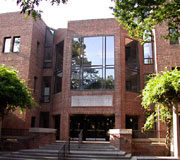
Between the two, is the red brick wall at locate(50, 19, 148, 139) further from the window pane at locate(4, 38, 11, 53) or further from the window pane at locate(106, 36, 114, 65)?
the window pane at locate(4, 38, 11, 53)

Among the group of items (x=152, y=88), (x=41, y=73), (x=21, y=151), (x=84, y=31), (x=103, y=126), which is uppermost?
(x=84, y=31)

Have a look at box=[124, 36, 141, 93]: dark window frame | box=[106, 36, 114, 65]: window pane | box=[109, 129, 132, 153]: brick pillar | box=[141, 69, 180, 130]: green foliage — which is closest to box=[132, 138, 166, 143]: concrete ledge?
box=[109, 129, 132, 153]: brick pillar

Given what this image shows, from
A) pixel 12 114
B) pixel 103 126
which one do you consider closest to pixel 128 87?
pixel 103 126

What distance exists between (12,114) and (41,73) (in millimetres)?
4830

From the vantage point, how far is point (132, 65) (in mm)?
19188

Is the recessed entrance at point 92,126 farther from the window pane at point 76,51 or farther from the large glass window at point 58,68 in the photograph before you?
the window pane at point 76,51

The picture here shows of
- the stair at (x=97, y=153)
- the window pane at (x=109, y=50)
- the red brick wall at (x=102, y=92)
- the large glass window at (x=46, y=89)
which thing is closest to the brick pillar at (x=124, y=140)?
the stair at (x=97, y=153)

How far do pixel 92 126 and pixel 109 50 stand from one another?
246 inches

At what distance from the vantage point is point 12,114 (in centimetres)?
1767

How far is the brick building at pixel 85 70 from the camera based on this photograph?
17.5 meters

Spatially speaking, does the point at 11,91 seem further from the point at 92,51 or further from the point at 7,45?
the point at 7,45

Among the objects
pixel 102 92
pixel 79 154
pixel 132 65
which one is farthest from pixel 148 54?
pixel 79 154

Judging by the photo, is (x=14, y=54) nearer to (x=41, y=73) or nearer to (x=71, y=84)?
(x=41, y=73)

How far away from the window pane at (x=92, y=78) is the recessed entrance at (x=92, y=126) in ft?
8.74
